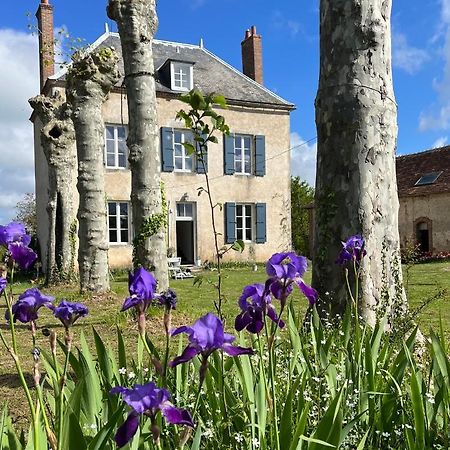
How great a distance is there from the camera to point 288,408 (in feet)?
5.04

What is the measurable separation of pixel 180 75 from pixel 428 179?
13.8 meters

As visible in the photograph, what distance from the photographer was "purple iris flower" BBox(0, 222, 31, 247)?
1.41m

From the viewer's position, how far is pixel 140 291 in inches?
49.9

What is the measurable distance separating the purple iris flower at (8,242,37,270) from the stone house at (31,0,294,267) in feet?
57.5

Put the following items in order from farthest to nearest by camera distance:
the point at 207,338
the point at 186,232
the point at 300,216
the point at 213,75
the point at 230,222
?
the point at 300,216 < the point at 213,75 < the point at 186,232 < the point at 230,222 < the point at 207,338

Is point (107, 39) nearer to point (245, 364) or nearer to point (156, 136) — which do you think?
point (156, 136)

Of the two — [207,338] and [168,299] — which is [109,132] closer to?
[168,299]

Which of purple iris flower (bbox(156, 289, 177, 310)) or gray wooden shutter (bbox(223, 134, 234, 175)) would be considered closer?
purple iris flower (bbox(156, 289, 177, 310))

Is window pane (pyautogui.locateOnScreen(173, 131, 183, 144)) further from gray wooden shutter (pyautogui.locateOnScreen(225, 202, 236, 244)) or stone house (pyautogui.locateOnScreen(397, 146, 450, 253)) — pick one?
stone house (pyautogui.locateOnScreen(397, 146, 450, 253))

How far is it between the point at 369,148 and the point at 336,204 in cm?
50

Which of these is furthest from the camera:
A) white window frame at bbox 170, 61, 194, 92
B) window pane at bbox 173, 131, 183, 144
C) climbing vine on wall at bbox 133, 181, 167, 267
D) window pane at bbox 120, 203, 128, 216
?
window pane at bbox 173, 131, 183, 144

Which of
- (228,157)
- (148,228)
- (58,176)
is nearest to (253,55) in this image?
(228,157)

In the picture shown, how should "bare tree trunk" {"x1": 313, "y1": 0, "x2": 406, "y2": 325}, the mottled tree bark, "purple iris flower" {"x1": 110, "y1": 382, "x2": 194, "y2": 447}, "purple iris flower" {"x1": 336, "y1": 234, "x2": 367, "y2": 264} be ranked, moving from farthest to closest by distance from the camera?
the mottled tree bark
"bare tree trunk" {"x1": 313, "y1": 0, "x2": 406, "y2": 325}
"purple iris flower" {"x1": 336, "y1": 234, "x2": 367, "y2": 264}
"purple iris flower" {"x1": 110, "y1": 382, "x2": 194, "y2": 447}

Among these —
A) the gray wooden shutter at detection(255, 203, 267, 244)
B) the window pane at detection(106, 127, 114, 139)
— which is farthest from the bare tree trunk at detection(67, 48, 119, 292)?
the gray wooden shutter at detection(255, 203, 267, 244)
